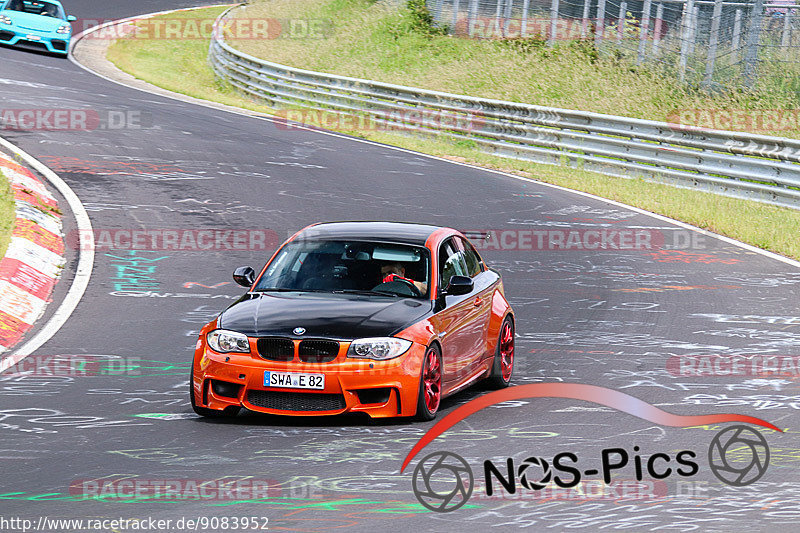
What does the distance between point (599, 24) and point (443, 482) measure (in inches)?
1118

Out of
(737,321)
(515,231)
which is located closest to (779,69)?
(515,231)

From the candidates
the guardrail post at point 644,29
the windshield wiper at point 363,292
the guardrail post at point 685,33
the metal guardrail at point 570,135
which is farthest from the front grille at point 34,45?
the windshield wiper at point 363,292

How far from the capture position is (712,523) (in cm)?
602

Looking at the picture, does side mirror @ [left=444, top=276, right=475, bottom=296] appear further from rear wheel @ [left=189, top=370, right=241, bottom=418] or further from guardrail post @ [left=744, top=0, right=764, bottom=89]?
guardrail post @ [left=744, top=0, right=764, bottom=89]

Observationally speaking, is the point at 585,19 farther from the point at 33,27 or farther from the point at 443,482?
the point at 443,482

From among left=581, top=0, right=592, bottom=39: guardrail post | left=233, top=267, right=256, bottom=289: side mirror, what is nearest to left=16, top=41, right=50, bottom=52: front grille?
left=581, top=0, right=592, bottom=39: guardrail post

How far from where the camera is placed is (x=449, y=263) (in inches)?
388

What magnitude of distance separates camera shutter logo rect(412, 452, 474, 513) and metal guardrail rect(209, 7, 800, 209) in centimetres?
1320

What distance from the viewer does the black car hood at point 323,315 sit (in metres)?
8.30

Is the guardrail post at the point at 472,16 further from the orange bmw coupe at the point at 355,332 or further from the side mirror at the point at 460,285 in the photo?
the side mirror at the point at 460,285

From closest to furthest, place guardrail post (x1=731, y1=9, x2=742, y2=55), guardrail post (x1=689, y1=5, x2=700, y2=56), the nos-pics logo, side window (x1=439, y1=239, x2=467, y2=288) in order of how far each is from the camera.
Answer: the nos-pics logo → side window (x1=439, y1=239, x2=467, y2=288) → guardrail post (x1=731, y1=9, x2=742, y2=55) → guardrail post (x1=689, y1=5, x2=700, y2=56)

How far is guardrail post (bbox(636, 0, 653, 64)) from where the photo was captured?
30.2 meters

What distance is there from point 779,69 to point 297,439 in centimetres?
2271

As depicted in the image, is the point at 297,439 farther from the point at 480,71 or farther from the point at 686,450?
the point at 480,71
